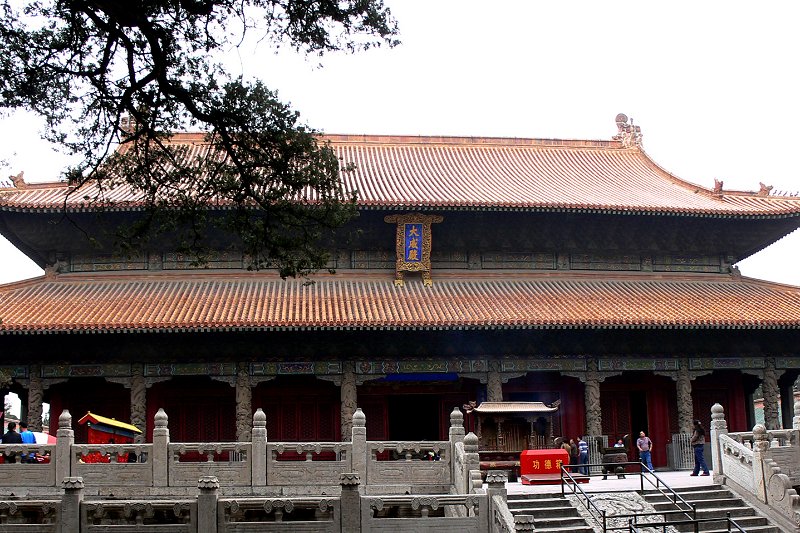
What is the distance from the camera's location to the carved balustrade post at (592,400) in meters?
25.7

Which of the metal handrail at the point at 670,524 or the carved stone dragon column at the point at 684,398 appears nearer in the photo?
the metal handrail at the point at 670,524

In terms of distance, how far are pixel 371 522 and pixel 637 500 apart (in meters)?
5.77

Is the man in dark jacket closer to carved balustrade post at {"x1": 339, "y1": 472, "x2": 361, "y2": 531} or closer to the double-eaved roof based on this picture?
the double-eaved roof

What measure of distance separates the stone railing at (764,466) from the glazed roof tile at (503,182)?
9117mm

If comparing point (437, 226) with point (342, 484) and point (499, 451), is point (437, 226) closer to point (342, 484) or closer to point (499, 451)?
point (499, 451)

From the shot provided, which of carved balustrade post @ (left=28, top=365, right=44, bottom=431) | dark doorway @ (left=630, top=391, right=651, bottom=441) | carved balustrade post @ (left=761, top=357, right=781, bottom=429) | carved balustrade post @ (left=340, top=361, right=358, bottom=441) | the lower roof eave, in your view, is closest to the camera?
the lower roof eave

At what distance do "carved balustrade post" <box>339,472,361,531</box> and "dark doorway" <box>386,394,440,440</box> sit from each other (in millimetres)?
11787

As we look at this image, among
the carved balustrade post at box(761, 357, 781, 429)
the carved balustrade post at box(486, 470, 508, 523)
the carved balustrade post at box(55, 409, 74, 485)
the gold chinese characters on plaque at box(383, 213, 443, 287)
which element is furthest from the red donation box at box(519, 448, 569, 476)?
the carved balustrade post at box(761, 357, 781, 429)

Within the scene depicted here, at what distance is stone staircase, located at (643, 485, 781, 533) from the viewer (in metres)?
17.5

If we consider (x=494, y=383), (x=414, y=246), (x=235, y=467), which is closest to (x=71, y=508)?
(x=235, y=467)

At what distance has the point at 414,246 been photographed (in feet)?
89.5

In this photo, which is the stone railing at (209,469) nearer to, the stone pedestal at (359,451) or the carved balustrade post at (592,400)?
the stone pedestal at (359,451)

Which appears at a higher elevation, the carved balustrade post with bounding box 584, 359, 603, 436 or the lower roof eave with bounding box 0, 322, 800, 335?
the lower roof eave with bounding box 0, 322, 800, 335

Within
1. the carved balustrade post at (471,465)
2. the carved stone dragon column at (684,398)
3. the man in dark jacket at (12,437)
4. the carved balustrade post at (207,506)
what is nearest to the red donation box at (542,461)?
the carved balustrade post at (471,465)
